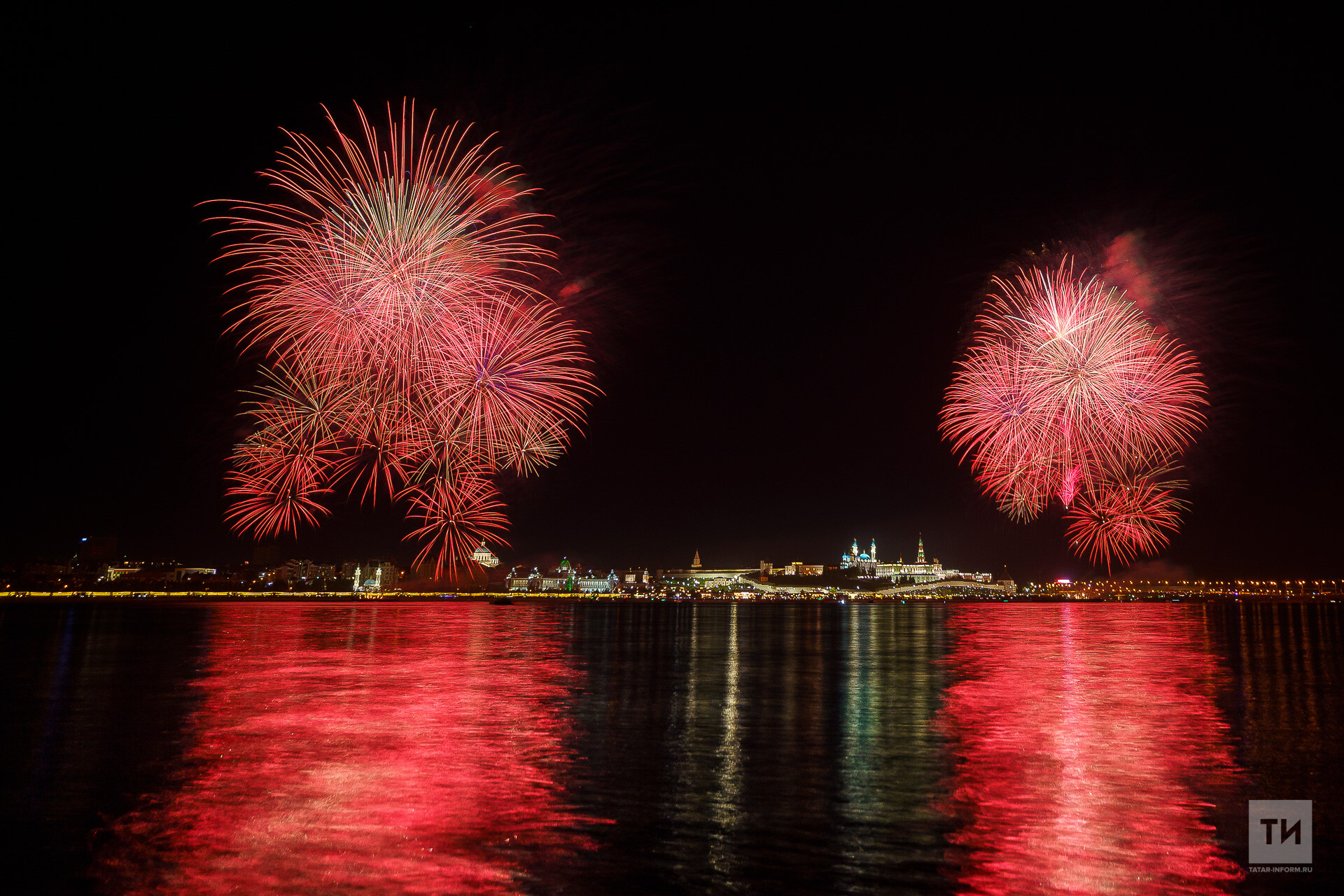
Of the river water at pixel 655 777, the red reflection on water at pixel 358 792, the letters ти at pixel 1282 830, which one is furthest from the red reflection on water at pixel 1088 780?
the red reflection on water at pixel 358 792

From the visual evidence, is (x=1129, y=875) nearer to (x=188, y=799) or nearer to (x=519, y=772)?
(x=519, y=772)

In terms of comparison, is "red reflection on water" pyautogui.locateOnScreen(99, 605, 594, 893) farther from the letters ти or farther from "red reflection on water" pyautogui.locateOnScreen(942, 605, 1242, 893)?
the letters ти

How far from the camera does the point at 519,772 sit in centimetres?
1090

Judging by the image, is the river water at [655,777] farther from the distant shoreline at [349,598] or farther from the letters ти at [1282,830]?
the distant shoreline at [349,598]

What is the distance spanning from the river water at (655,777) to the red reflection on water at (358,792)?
46 mm

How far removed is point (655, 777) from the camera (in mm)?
10852

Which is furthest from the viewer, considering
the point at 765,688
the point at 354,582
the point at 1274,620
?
the point at 354,582

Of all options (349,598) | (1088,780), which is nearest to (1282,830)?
(1088,780)

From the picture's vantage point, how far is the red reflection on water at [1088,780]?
7.34 metres

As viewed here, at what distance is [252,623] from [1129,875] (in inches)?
2106

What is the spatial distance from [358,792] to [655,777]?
3.43m

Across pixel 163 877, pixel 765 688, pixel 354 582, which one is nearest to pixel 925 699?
pixel 765 688

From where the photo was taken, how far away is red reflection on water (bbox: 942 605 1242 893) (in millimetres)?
7340

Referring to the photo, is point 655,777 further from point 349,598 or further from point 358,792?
point 349,598
